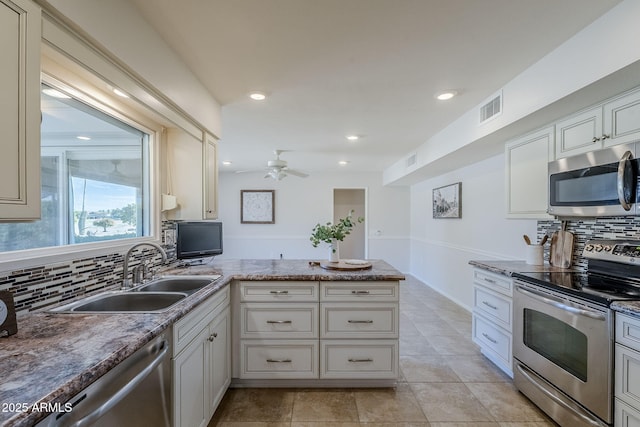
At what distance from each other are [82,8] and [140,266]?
4.74 feet

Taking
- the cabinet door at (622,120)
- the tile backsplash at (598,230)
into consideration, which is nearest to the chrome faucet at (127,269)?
the cabinet door at (622,120)

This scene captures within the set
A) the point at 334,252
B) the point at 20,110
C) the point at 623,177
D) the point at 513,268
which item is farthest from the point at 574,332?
the point at 20,110

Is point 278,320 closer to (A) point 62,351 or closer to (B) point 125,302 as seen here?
(B) point 125,302

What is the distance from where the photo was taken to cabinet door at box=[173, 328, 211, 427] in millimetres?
1469

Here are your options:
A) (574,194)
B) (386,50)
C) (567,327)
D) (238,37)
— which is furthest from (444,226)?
(238,37)

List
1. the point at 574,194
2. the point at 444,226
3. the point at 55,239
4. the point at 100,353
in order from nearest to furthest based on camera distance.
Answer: the point at 100,353 < the point at 55,239 < the point at 574,194 < the point at 444,226

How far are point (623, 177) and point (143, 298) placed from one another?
2.91m

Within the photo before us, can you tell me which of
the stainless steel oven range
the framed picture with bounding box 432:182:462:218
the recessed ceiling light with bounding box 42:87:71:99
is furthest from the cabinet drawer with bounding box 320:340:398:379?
the framed picture with bounding box 432:182:462:218

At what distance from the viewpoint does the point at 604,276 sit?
81.0 inches

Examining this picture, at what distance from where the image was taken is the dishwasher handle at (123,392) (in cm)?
91

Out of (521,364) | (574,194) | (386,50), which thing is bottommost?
(521,364)

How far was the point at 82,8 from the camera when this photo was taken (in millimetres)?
1240

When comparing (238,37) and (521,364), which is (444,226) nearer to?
(521,364)

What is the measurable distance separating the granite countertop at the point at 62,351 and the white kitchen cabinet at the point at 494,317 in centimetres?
234
